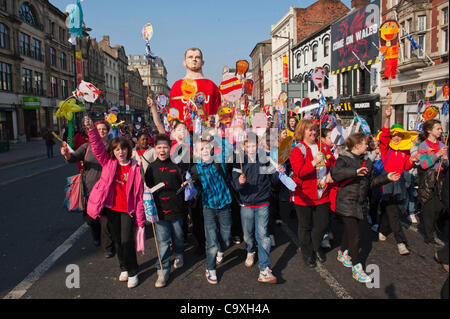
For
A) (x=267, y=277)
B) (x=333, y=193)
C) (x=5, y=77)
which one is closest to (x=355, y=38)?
(x=333, y=193)

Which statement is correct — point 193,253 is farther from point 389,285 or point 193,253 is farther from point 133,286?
point 389,285

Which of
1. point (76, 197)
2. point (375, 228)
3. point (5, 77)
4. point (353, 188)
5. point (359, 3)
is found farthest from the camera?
point (359, 3)

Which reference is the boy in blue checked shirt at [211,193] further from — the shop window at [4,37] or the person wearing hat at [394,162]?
the shop window at [4,37]

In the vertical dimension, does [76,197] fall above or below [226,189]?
below

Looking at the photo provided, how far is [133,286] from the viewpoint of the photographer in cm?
342

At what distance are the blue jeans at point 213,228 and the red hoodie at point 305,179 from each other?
92 centimetres

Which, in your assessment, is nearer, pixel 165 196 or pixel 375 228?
pixel 165 196

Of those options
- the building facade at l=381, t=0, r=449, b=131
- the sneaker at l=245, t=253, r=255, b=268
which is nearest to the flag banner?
the building facade at l=381, t=0, r=449, b=131

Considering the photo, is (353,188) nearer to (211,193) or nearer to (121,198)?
(211,193)

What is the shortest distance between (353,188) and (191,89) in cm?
273

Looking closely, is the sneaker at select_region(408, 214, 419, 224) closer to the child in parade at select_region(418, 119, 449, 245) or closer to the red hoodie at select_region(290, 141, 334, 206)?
the child in parade at select_region(418, 119, 449, 245)

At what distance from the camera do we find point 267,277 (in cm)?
343

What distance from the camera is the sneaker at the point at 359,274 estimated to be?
3376 millimetres

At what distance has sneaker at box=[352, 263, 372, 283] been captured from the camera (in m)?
3.38
